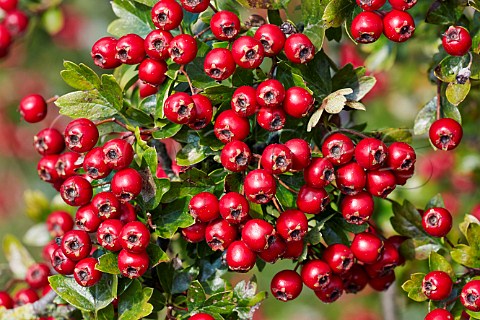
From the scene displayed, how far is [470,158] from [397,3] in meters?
2.05

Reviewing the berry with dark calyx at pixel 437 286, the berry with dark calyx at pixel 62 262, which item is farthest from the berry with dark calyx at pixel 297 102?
the berry with dark calyx at pixel 62 262

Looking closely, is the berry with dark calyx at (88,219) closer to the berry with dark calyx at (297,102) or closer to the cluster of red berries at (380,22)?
the berry with dark calyx at (297,102)

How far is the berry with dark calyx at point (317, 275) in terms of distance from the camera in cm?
195

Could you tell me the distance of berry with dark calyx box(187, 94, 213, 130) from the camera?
185 cm

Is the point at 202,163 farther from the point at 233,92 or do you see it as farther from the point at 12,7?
the point at 12,7

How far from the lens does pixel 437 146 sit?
6.66 feet

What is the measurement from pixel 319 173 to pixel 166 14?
60 cm

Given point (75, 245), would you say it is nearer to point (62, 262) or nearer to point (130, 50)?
point (62, 262)

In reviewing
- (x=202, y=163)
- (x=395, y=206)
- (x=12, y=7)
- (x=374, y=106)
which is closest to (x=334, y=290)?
(x=395, y=206)

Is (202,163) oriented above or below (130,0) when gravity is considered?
below

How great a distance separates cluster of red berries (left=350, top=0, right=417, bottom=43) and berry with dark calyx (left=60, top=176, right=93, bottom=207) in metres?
0.84

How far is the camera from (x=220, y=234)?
6.06 feet

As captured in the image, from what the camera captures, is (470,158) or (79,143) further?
(470,158)

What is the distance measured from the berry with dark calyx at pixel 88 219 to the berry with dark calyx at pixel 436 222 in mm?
968
